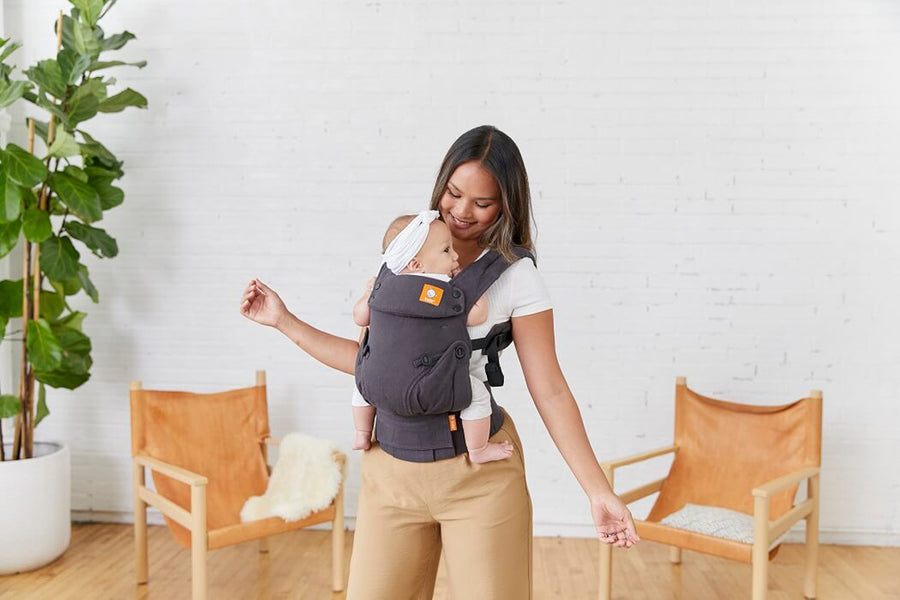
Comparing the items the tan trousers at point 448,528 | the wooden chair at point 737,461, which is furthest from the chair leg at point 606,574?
the tan trousers at point 448,528

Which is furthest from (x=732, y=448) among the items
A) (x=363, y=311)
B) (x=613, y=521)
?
(x=363, y=311)

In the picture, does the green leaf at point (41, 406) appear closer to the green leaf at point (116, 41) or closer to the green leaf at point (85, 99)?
the green leaf at point (85, 99)

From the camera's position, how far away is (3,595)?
3.24 m

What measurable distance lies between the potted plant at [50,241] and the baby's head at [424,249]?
2.23 metres

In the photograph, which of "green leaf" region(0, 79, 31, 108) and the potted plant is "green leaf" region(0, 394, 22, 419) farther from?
"green leaf" region(0, 79, 31, 108)

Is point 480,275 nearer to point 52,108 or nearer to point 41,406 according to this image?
point 52,108

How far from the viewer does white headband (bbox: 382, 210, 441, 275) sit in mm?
1590

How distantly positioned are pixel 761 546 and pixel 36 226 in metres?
3.00

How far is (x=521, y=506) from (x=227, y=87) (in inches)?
115

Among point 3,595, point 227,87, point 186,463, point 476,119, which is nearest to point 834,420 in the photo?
point 476,119

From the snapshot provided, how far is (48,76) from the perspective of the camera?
10.8ft

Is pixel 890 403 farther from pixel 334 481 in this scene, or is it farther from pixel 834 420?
pixel 334 481

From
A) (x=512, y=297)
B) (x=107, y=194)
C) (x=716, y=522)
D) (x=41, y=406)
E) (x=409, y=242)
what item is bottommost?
(x=716, y=522)

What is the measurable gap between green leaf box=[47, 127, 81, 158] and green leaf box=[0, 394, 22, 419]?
1.02m
